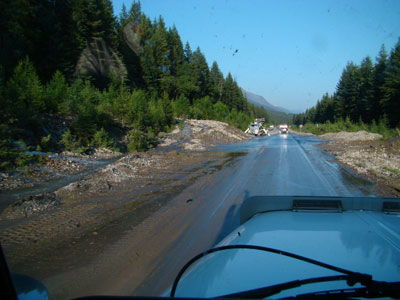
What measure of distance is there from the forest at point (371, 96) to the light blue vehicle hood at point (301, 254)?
33125 millimetres

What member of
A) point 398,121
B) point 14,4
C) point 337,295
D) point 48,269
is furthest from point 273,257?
point 398,121

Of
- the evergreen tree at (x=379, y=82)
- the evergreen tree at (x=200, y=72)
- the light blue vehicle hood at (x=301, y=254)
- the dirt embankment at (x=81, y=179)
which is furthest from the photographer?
the evergreen tree at (x=200, y=72)

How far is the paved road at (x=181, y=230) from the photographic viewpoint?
366 centimetres

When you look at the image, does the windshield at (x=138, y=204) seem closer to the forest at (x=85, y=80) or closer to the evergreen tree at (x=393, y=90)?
the forest at (x=85, y=80)

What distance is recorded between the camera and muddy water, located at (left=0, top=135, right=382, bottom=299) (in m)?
3.74

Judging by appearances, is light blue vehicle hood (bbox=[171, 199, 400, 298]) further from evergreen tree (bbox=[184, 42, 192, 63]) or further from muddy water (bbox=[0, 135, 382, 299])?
evergreen tree (bbox=[184, 42, 192, 63])

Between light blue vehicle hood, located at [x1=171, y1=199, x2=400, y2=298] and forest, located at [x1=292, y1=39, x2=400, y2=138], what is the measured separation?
1304 inches

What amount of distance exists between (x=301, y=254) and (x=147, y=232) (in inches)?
148

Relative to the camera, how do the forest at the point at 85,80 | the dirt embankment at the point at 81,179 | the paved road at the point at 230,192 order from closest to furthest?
the paved road at the point at 230,192 < the dirt embankment at the point at 81,179 < the forest at the point at 85,80

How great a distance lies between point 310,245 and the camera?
2.29 metres

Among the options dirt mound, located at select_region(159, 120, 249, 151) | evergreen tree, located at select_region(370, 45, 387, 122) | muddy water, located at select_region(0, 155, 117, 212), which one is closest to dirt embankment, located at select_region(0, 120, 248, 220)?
muddy water, located at select_region(0, 155, 117, 212)

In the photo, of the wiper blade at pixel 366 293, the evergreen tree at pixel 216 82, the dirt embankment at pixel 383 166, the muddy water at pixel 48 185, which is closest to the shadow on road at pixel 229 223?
the wiper blade at pixel 366 293

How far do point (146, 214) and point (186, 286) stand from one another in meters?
4.70

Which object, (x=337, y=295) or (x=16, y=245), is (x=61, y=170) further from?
(x=337, y=295)
